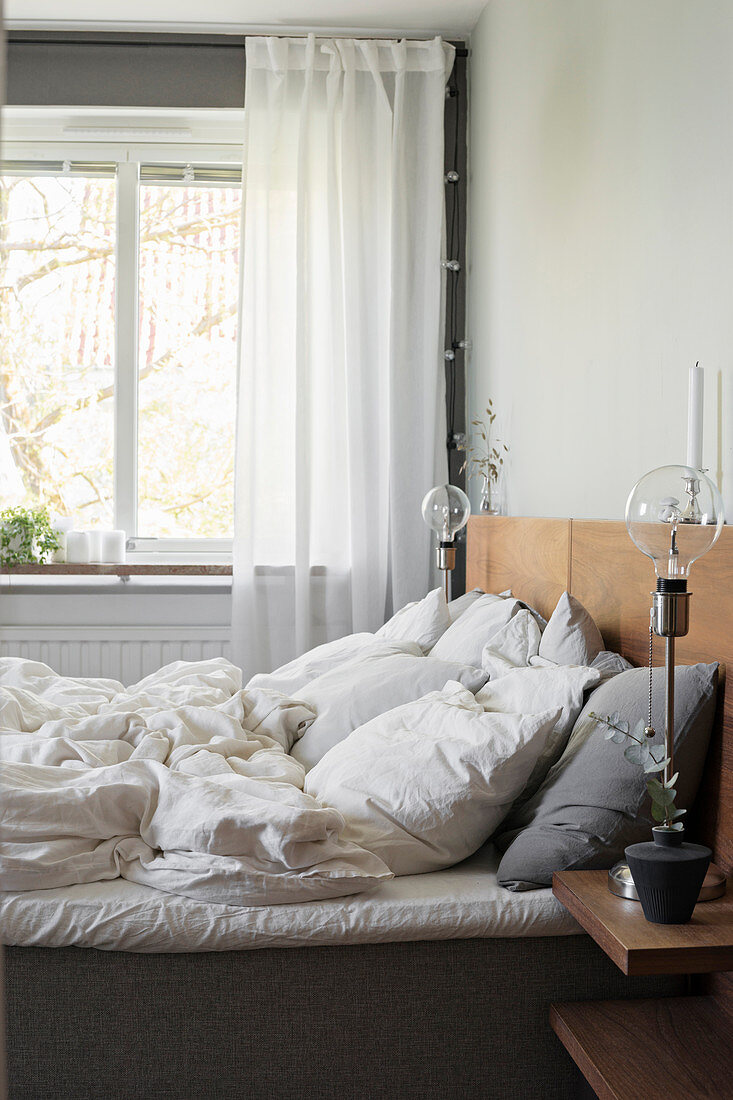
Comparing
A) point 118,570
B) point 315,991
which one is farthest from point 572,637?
point 118,570

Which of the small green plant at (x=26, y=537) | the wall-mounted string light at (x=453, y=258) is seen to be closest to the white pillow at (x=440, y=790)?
the wall-mounted string light at (x=453, y=258)

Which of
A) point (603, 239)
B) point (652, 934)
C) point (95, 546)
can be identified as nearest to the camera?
point (652, 934)

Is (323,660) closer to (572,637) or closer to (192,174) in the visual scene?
(572,637)

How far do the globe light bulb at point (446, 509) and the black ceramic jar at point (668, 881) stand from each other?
187 centimetres

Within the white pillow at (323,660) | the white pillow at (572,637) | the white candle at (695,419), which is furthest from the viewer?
the white pillow at (323,660)

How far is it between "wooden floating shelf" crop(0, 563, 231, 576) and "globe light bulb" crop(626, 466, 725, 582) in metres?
2.64

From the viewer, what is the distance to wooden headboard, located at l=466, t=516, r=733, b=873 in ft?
4.63

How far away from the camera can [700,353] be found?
5.55 ft

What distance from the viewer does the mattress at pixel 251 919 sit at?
1341mm

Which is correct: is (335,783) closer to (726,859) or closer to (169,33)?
(726,859)

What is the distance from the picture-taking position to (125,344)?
4.02m

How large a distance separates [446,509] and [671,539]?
176 cm

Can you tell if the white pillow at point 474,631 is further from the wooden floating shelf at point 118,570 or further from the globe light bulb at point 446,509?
the wooden floating shelf at point 118,570

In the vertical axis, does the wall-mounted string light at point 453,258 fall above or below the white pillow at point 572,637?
above
